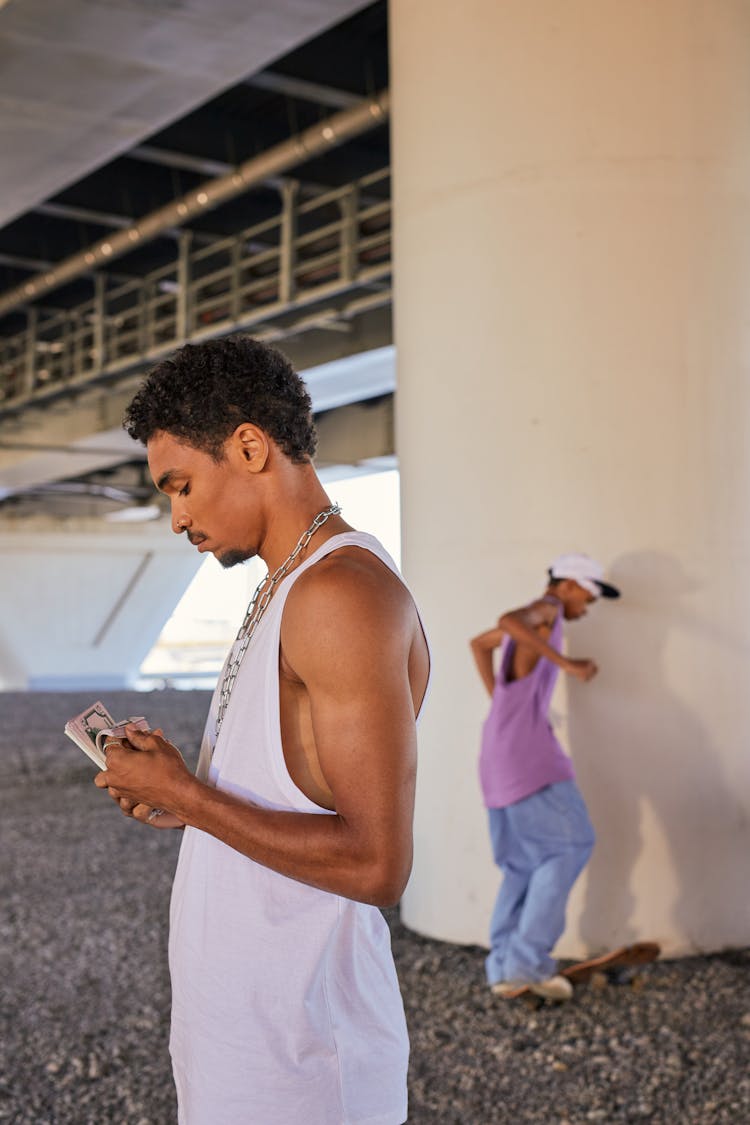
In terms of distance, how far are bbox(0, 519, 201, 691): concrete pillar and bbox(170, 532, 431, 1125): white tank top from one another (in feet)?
119

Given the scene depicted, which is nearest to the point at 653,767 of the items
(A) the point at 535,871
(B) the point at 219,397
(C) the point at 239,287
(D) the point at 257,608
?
(A) the point at 535,871

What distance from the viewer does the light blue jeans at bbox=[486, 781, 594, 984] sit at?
19.2 ft

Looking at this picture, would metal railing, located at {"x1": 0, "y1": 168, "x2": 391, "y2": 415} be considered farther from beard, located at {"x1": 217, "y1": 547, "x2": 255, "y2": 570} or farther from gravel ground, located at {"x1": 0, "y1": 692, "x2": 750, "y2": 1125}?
beard, located at {"x1": 217, "y1": 547, "x2": 255, "y2": 570}

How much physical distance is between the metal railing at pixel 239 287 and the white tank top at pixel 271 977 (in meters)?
12.1

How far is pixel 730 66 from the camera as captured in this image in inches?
271

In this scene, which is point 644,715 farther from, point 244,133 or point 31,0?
point 244,133

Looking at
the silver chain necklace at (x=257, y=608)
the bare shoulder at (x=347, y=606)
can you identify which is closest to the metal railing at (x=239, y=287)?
the silver chain necklace at (x=257, y=608)

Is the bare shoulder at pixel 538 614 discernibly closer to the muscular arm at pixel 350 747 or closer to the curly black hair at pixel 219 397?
the curly black hair at pixel 219 397

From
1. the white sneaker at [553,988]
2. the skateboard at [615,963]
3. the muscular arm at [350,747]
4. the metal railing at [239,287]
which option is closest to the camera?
the muscular arm at [350,747]

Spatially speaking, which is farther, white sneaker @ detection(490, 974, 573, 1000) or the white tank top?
white sneaker @ detection(490, 974, 573, 1000)

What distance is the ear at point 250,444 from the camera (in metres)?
2.06

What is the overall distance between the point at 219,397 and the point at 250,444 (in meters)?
0.09

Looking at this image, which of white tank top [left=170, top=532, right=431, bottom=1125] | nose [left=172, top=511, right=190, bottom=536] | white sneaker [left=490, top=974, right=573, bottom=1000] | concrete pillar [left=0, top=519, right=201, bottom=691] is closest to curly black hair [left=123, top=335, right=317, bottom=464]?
nose [left=172, top=511, right=190, bottom=536]

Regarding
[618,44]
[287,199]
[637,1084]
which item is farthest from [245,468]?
[287,199]
